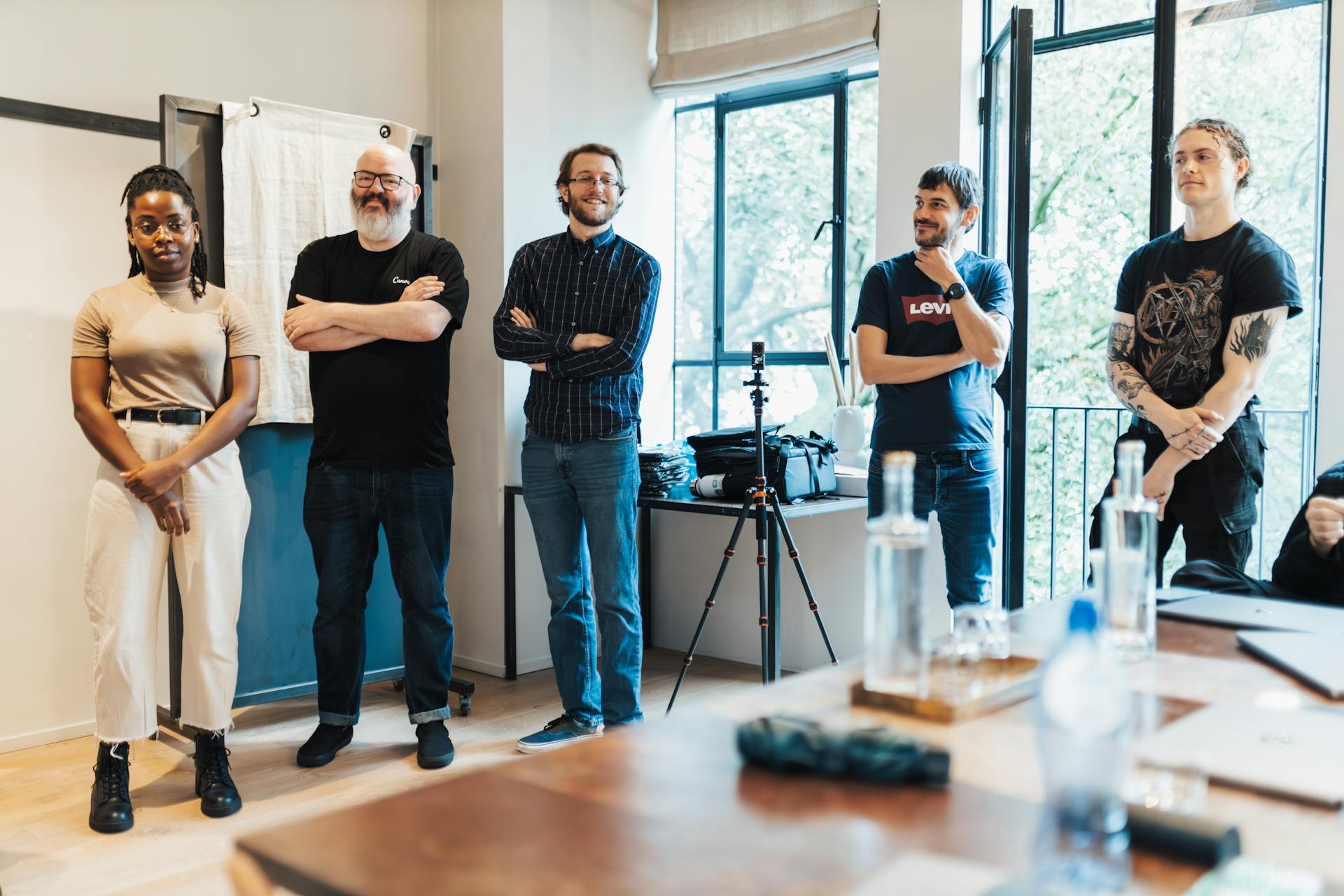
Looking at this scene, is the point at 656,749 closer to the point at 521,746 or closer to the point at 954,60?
the point at 521,746

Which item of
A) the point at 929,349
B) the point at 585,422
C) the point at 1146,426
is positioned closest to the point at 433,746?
the point at 585,422

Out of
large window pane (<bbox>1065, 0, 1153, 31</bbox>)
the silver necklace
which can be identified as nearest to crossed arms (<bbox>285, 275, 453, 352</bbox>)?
the silver necklace

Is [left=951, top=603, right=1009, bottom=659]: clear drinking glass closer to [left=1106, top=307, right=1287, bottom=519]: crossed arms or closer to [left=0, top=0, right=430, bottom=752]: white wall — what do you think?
[left=1106, top=307, right=1287, bottom=519]: crossed arms

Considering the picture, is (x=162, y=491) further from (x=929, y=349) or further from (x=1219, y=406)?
(x=1219, y=406)

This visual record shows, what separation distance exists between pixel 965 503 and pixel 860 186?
1808 mm

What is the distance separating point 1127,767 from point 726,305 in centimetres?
390

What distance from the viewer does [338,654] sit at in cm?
316

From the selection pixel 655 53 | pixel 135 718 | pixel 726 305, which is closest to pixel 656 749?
pixel 135 718

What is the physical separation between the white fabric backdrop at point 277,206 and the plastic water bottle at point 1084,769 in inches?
126

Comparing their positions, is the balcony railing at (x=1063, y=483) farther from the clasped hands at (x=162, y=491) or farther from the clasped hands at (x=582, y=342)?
the clasped hands at (x=162, y=491)

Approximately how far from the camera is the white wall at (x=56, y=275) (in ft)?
10.7

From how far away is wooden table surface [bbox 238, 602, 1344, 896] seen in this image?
2.33ft

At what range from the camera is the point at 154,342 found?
2779mm

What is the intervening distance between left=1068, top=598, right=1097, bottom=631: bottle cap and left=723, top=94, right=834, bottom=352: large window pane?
355cm
